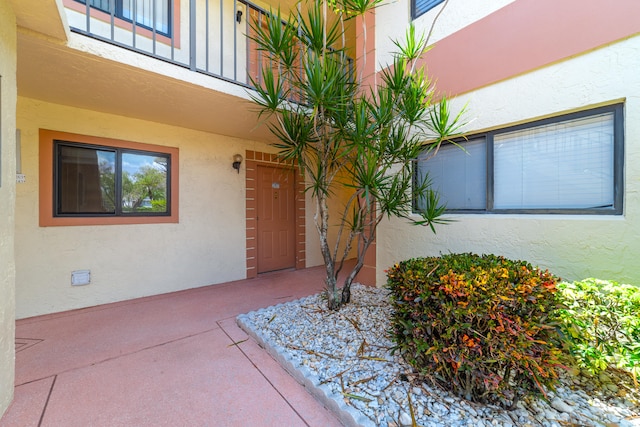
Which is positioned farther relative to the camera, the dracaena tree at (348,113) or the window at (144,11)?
the window at (144,11)

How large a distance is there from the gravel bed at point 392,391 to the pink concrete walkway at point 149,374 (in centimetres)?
15

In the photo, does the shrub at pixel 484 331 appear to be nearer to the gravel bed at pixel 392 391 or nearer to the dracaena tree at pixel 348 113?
the gravel bed at pixel 392 391

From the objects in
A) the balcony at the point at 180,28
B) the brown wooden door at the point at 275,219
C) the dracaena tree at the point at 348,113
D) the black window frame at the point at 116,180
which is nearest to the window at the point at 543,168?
the dracaena tree at the point at 348,113

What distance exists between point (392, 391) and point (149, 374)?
2.05 m

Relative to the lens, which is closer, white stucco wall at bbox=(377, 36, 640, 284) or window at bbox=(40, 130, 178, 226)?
white stucco wall at bbox=(377, 36, 640, 284)

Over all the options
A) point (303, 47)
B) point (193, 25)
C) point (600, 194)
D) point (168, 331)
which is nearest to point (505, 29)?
point (600, 194)

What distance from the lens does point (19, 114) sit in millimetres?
3293

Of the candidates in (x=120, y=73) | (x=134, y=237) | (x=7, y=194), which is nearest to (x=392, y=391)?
(x=7, y=194)

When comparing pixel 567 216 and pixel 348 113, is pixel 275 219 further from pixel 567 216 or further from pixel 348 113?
pixel 567 216

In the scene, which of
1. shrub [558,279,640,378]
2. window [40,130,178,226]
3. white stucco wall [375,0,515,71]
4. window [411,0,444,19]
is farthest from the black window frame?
shrub [558,279,640,378]

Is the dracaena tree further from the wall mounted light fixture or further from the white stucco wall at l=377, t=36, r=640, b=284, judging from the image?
the wall mounted light fixture

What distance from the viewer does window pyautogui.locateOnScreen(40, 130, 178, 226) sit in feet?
11.5

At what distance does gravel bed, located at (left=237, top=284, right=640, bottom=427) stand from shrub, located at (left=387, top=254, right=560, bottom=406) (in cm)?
13

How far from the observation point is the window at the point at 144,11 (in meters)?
3.66
